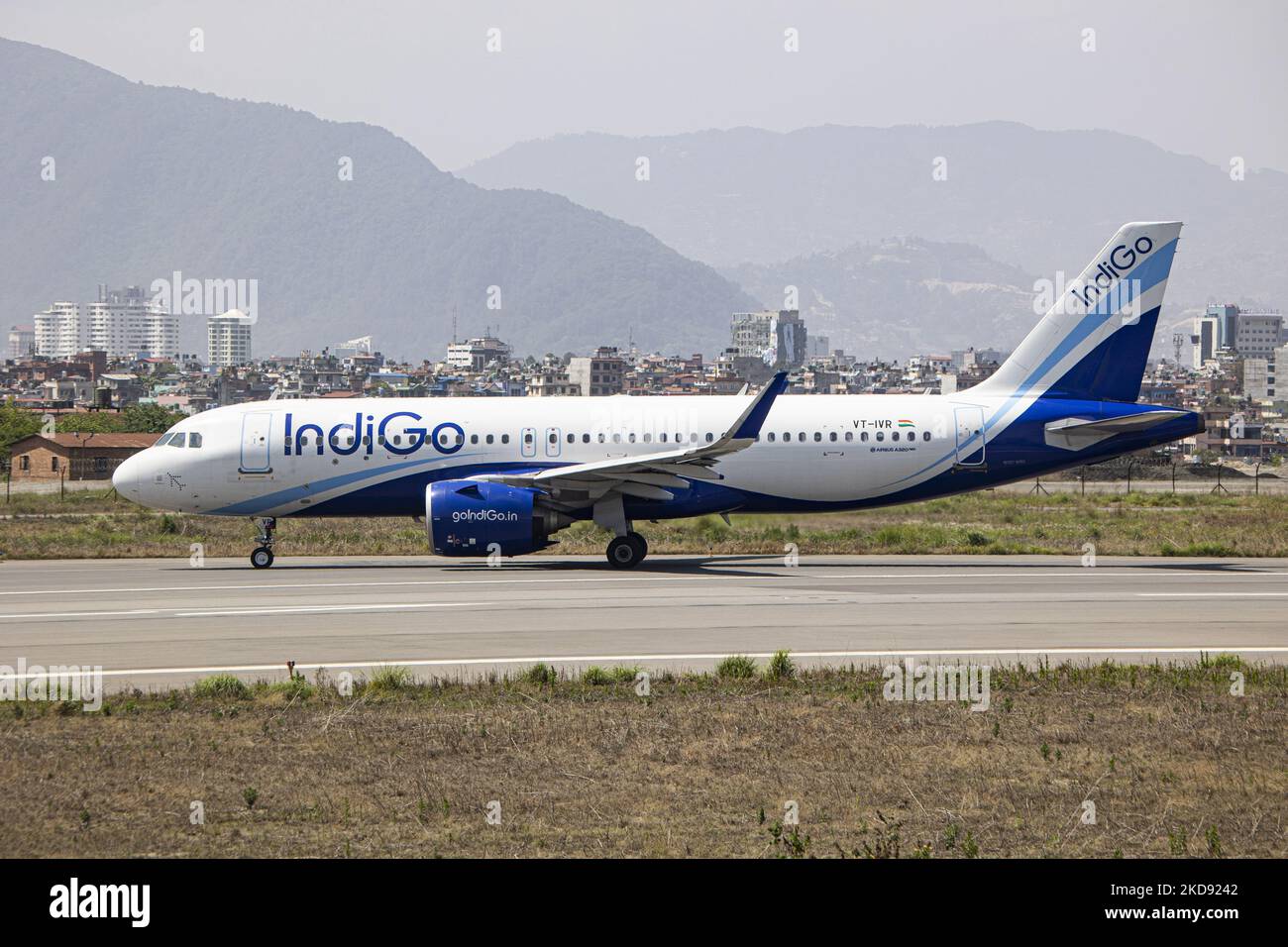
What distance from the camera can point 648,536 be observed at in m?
38.6

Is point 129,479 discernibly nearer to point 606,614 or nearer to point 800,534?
point 606,614

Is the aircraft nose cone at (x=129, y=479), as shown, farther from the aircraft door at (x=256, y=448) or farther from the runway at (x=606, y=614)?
the aircraft door at (x=256, y=448)

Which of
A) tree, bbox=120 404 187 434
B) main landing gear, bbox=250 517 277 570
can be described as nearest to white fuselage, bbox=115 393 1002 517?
main landing gear, bbox=250 517 277 570

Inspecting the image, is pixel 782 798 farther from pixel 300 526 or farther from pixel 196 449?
pixel 300 526

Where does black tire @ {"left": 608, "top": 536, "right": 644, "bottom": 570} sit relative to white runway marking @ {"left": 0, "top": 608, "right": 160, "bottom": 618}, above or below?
above

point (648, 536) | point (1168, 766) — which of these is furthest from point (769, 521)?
point (1168, 766)

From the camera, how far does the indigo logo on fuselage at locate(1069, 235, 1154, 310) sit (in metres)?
34.2

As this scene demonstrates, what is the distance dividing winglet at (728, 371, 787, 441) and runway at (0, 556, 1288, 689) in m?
3.00

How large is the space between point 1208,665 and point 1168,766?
5.49 metres

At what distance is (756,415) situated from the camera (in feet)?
99.9

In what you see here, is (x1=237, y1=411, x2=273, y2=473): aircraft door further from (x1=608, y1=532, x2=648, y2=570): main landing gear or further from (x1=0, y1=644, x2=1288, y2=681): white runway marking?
(x1=0, y1=644, x2=1288, y2=681): white runway marking

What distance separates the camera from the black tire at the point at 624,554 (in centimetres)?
3173

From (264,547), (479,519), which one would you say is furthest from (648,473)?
(264,547)
